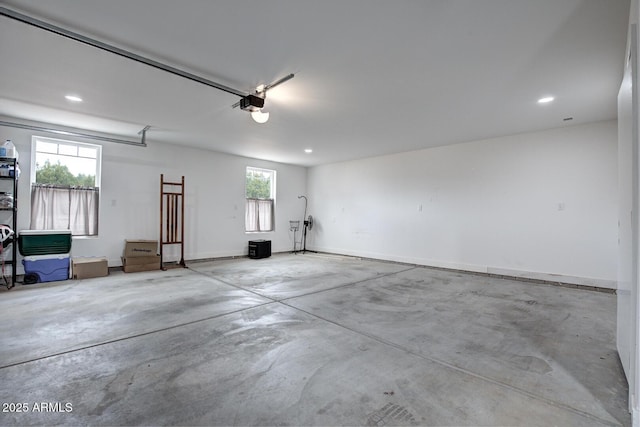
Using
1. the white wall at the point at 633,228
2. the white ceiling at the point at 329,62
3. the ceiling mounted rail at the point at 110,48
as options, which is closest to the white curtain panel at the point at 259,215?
the white ceiling at the point at 329,62

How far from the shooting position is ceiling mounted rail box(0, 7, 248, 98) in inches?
93.0

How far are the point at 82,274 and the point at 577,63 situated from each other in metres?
7.81

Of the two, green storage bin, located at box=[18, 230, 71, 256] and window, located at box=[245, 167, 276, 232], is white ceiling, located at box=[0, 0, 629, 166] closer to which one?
green storage bin, located at box=[18, 230, 71, 256]

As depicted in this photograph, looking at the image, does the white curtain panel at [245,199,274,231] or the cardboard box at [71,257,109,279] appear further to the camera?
the white curtain panel at [245,199,274,231]

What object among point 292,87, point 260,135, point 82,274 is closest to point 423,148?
point 260,135

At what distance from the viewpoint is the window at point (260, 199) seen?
332 inches

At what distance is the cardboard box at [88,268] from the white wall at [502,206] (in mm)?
5919

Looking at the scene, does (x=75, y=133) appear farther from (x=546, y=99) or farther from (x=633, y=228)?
(x=546, y=99)

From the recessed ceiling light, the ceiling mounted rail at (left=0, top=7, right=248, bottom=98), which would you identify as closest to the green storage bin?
the ceiling mounted rail at (left=0, top=7, right=248, bottom=98)

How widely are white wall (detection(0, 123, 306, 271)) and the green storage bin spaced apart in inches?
21.3

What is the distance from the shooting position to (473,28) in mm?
2506

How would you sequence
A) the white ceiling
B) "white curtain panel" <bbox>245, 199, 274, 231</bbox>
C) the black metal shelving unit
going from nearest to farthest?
the white ceiling
the black metal shelving unit
"white curtain panel" <bbox>245, 199, 274, 231</bbox>

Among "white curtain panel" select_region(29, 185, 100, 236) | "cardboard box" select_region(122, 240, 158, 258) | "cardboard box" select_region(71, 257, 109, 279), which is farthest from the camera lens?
"cardboard box" select_region(122, 240, 158, 258)

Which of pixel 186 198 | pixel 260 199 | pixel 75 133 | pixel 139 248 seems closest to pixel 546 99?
pixel 260 199
